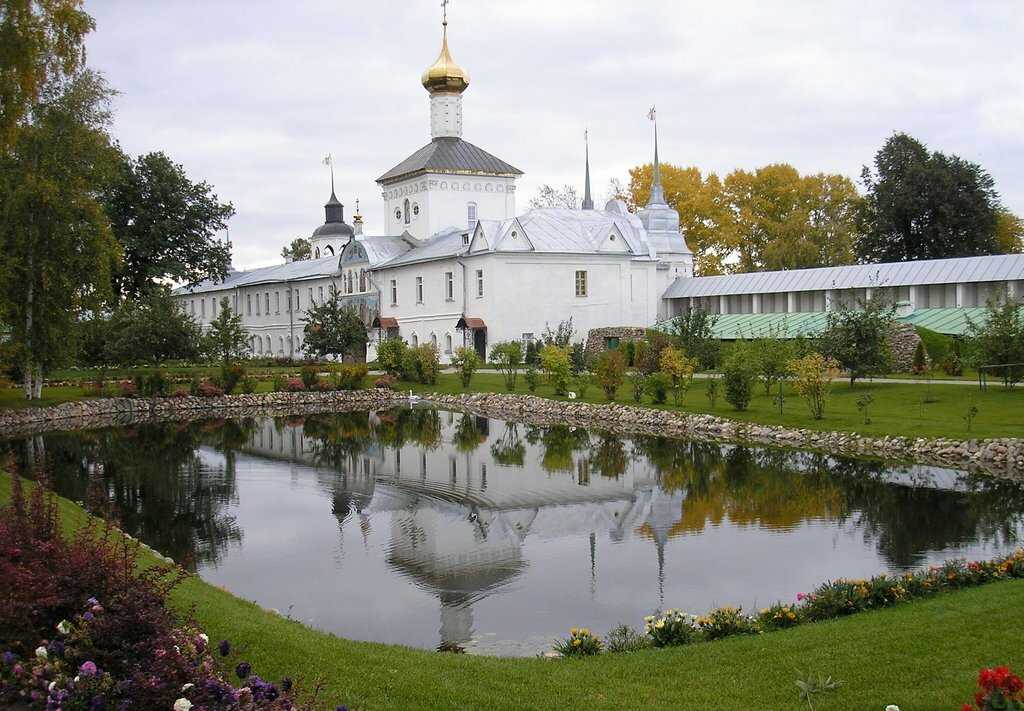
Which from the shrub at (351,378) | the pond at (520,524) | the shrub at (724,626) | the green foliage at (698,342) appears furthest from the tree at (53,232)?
the shrub at (724,626)

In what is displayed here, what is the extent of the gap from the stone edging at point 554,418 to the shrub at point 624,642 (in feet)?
36.6

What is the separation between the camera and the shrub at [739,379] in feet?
80.6

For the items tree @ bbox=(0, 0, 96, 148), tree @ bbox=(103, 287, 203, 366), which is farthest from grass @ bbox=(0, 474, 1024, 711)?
tree @ bbox=(103, 287, 203, 366)

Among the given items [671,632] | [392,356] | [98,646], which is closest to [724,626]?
[671,632]

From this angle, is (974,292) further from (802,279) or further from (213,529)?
(213,529)

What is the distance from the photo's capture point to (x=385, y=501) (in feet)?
51.9

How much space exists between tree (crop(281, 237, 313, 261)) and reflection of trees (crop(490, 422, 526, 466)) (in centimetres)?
6584

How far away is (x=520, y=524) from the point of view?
1394 cm

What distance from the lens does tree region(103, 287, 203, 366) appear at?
38625 millimetres

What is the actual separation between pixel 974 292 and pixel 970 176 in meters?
11.9

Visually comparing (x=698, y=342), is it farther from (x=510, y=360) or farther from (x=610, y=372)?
(x=510, y=360)

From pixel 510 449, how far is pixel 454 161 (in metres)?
33.3

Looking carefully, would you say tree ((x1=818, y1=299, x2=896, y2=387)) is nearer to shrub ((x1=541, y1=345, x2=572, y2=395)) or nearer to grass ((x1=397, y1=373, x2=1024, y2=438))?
grass ((x1=397, y1=373, x2=1024, y2=438))

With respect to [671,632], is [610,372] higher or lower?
higher
